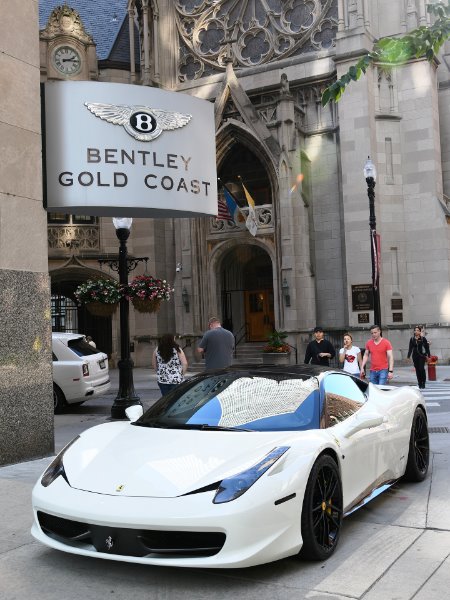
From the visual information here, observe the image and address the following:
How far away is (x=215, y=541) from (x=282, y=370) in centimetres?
211

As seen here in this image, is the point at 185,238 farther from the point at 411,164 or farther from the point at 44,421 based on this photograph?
the point at 44,421

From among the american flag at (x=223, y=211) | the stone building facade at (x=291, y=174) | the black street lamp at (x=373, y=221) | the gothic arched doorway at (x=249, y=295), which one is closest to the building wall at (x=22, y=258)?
the black street lamp at (x=373, y=221)

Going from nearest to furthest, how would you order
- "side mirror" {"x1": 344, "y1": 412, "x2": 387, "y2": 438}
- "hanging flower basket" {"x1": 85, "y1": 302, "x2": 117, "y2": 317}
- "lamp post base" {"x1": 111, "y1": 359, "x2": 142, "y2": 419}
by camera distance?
"side mirror" {"x1": 344, "y1": 412, "x2": 387, "y2": 438}, "lamp post base" {"x1": 111, "y1": 359, "x2": 142, "y2": 419}, "hanging flower basket" {"x1": 85, "y1": 302, "x2": 117, "y2": 317}

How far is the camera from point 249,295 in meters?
30.9

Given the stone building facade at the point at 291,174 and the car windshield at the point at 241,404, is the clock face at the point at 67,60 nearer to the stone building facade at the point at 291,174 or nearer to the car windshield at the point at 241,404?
the stone building facade at the point at 291,174

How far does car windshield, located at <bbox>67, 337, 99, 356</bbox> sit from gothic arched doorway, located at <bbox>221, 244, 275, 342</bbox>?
14846mm

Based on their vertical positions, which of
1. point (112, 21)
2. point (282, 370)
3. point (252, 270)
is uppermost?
point (112, 21)

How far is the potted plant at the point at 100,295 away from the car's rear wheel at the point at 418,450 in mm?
7250

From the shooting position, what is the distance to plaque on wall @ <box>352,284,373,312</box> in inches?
1016

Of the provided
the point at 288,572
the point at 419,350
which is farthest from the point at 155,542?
the point at 419,350

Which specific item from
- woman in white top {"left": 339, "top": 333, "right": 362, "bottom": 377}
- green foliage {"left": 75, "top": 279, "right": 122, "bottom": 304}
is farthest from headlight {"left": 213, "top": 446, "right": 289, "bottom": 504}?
green foliage {"left": 75, "top": 279, "right": 122, "bottom": 304}

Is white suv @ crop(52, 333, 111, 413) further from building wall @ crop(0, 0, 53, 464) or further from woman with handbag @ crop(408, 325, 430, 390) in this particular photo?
woman with handbag @ crop(408, 325, 430, 390)

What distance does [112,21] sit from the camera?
34.9 m

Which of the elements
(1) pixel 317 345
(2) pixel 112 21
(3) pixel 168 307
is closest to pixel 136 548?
(1) pixel 317 345
